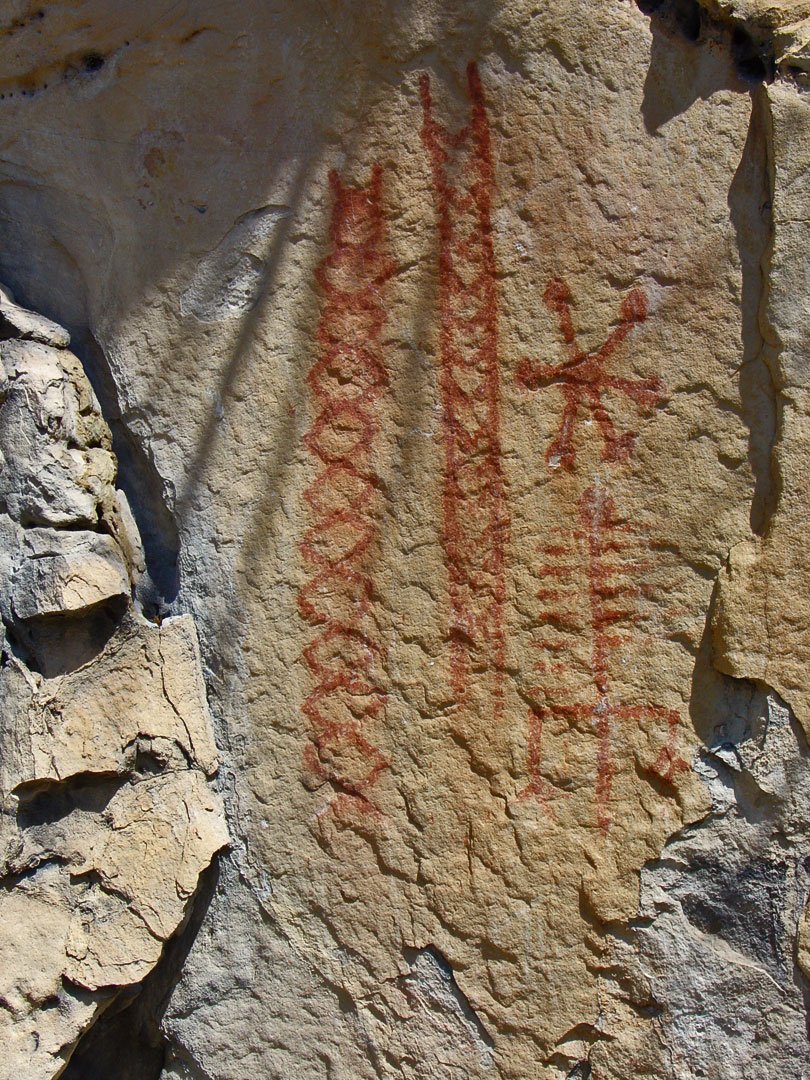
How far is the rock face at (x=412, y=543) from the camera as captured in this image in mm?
1334

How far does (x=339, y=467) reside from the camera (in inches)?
57.7

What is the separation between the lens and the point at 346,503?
1.46 metres

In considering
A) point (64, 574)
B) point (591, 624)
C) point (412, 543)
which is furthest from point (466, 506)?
point (64, 574)

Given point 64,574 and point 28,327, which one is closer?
point 64,574

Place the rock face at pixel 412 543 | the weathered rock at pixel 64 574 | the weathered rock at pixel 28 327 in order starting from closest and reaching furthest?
the rock face at pixel 412 543 → the weathered rock at pixel 64 574 → the weathered rock at pixel 28 327

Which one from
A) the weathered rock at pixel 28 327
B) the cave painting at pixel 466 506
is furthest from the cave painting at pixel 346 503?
the weathered rock at pixel 28 327

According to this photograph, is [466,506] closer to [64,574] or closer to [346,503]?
[346,503]

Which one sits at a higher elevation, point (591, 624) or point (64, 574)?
point (591, 624)

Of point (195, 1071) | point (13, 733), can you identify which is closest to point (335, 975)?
point (195, 1071)

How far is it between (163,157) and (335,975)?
1257mm

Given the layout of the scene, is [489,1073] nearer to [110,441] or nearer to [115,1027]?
[115,1027]

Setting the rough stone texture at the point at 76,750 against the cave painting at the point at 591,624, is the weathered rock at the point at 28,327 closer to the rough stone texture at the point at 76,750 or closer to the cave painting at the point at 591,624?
the rough stone texture at the point at 76,750

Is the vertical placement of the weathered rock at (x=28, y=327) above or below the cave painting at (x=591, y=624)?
above

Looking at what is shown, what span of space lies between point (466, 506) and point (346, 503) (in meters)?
A: 0.18
